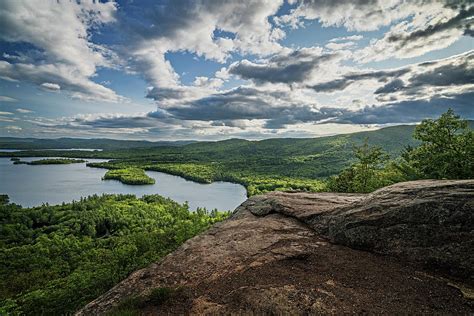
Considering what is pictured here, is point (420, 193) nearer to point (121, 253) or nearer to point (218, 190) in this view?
point (121, 253)

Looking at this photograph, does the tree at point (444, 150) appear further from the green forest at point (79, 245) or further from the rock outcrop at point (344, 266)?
the green forest at point (79, 245)

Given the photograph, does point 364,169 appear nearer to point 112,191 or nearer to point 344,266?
point 344,266

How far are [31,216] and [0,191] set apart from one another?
7561 centimetres

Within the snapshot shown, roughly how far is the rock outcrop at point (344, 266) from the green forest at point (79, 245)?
48.6 ft

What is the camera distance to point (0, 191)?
169 m

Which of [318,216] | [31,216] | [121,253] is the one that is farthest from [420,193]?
[31,216]

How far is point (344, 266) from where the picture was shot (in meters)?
11.0

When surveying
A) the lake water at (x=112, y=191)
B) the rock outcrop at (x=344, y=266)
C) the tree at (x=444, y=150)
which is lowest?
the lake water at (x=112, y=191)

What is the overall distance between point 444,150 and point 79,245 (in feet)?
323

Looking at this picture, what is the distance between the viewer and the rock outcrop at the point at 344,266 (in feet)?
29.2

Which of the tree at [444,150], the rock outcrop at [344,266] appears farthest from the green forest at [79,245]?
the tree at [444,150]

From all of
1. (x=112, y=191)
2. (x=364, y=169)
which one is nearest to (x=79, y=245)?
(x=364, y=169)

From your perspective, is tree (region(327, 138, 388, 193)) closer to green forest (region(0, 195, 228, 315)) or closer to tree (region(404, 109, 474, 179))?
tree (region(404, 109, 474, 179))

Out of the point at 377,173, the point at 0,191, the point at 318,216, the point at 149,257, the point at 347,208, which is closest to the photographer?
the point at 347,208
